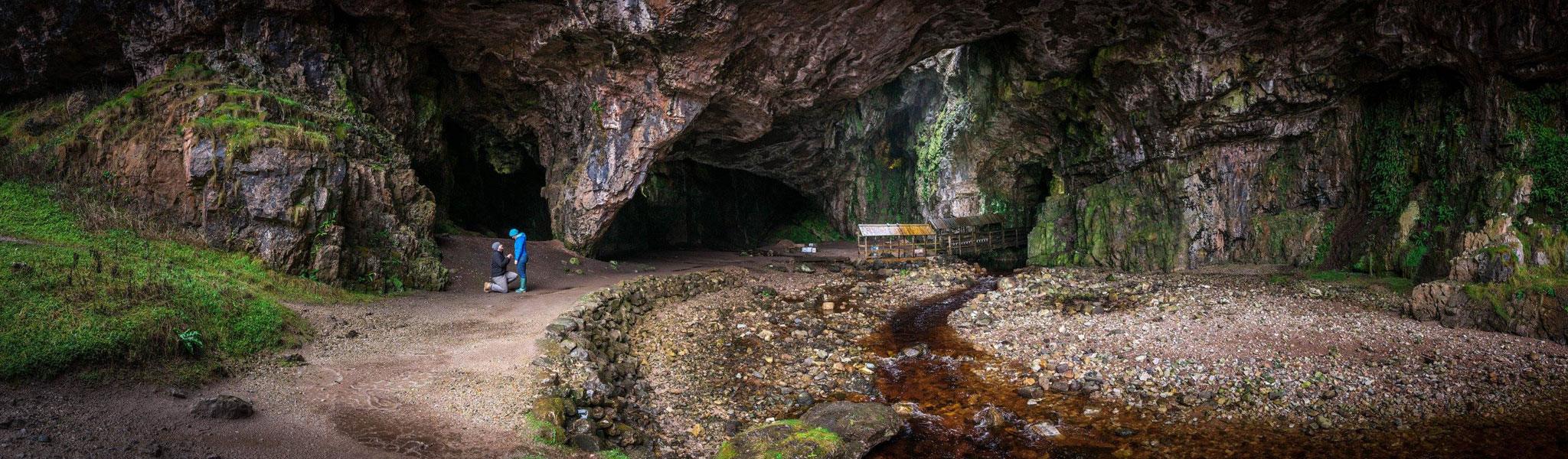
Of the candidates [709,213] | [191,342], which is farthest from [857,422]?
[709,213]

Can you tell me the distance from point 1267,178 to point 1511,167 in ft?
23.2

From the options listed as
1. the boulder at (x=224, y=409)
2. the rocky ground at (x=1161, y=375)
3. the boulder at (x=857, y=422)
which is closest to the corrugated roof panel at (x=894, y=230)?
the rocky ground at (x=1161, y=375)

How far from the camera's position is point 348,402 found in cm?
699

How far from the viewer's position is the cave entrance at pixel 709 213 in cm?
3122

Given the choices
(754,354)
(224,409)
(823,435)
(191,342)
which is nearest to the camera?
(224,409)

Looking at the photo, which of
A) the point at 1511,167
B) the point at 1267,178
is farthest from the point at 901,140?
the point at 1511,167

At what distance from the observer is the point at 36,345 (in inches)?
243

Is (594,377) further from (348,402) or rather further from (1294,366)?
(1294,366)

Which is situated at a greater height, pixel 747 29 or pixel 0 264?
pixel 747 29

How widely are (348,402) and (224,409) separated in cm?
110

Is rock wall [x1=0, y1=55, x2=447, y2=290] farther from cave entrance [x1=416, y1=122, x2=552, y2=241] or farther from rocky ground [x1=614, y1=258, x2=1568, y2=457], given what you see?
cave entrance [x1=416, y1=122, x2=552, y2=241]

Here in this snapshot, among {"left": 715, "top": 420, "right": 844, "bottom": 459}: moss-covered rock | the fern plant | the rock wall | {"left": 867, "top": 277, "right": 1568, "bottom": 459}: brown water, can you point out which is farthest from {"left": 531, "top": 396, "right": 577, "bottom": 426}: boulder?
the rock wall

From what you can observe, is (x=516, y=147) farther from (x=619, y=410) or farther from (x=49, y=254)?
(x=619, y=410)

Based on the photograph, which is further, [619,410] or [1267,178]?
[1267,178]
